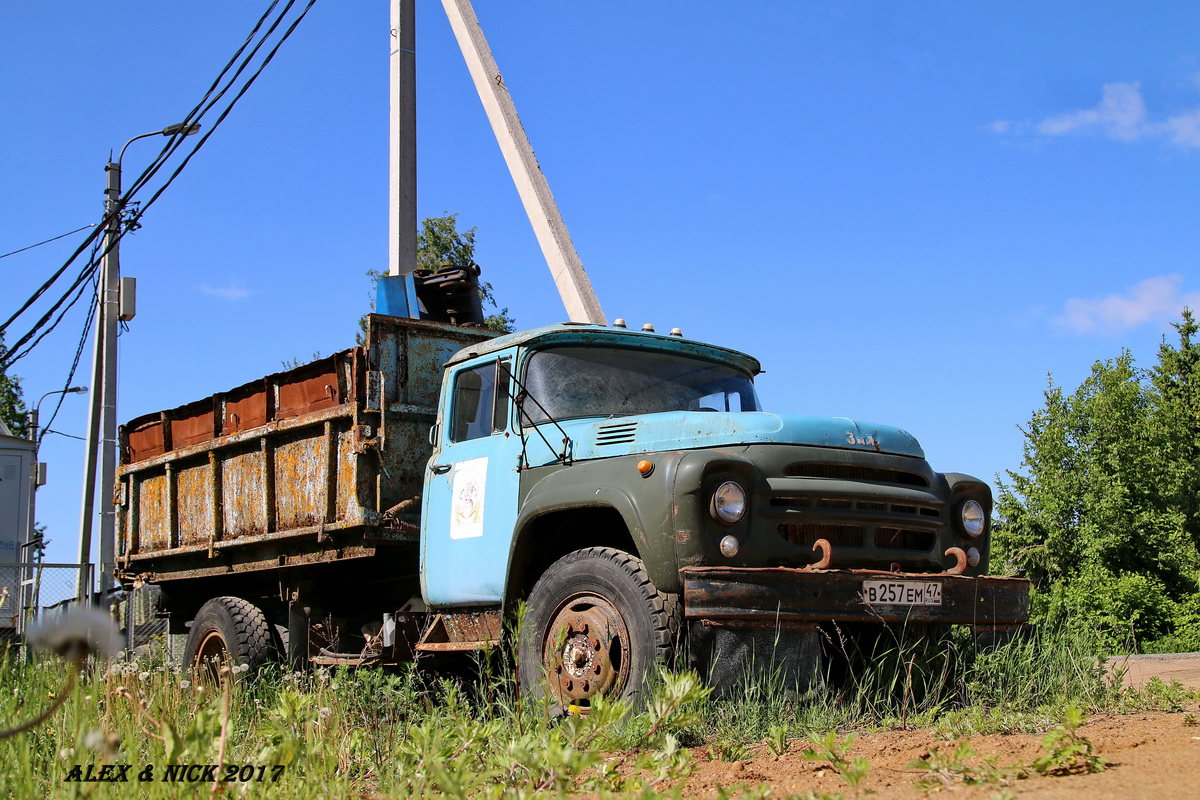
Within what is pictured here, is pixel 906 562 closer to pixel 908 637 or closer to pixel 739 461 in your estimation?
pixel 908 637

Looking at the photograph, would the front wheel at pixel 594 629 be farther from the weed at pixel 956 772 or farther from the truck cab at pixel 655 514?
the weed at pixel 956 772

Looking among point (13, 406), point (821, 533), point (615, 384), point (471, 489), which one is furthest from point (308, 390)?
point (13, 406)

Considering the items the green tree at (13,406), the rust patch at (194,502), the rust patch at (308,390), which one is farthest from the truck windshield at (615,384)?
the green tree at (13,406)

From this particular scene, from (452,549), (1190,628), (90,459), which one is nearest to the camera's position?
(452,549)

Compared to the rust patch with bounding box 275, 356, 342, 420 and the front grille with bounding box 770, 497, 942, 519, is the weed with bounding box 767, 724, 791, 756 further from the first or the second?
the rust patch with bounding box 275, 356, 342, 420

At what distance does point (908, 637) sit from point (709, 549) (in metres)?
1.34

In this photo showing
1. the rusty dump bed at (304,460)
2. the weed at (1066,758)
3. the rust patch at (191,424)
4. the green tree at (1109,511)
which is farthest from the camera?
the green tree at (1109,511)

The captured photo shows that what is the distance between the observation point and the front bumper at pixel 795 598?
16.2ft

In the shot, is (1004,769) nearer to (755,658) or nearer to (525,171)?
(755,658)

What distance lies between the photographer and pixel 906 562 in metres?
5.77

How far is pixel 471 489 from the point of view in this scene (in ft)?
21.5

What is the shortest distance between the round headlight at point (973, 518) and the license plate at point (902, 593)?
773 millimetres

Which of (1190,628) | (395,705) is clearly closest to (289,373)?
(395,705)

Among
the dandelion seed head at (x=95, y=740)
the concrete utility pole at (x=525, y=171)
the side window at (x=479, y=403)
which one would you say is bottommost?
the dandelion seed head at (x=95, y=740)
